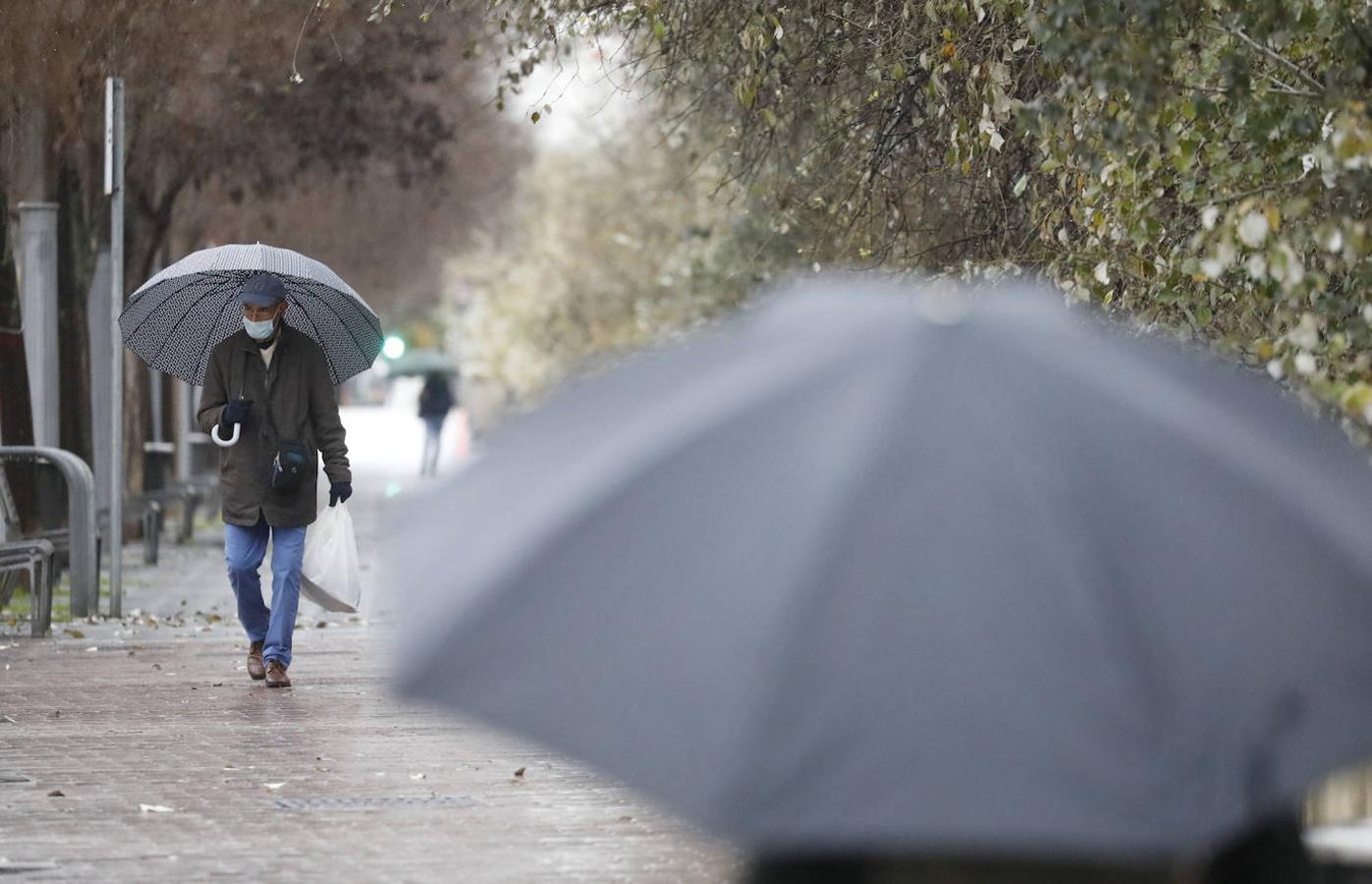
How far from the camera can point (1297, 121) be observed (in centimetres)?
719

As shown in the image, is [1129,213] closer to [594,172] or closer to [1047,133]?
[1047,133]

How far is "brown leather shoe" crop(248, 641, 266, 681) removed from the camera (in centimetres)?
1138

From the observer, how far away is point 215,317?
1215cm

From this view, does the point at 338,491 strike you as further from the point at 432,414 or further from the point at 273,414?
the point at 432,414

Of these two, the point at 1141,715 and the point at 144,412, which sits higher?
the point at 1141,715

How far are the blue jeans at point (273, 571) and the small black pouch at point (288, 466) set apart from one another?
0.27m

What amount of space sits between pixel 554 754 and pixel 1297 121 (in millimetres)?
4929

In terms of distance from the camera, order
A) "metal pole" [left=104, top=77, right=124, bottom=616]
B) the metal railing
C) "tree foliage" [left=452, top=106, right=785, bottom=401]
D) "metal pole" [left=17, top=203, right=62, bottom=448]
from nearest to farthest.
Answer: the metal railing, "metal pole" [left=104, top=77, right=124, bottom=616], "metal pole" [left=17, top=203, right=62, bottom=448], "tree foliage" [left=452, top=106, right=785, bottom=401]

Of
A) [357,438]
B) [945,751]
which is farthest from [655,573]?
[357,438]

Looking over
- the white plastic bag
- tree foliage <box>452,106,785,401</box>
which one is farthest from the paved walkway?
tree foliage <box>452,106,785,401</box>

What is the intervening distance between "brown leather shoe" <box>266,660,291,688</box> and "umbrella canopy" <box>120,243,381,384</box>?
151 cm

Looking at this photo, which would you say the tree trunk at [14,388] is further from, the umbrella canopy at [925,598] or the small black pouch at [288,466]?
the umbrella canopy at [925,598]

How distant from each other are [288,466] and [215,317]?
5.25 ft

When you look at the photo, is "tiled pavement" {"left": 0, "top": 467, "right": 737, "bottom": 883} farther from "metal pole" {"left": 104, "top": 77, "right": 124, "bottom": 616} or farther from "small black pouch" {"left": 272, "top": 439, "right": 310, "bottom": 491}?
"metal pole" {"left": 104, "top": 77, "right": 124, "bottom": 616}
